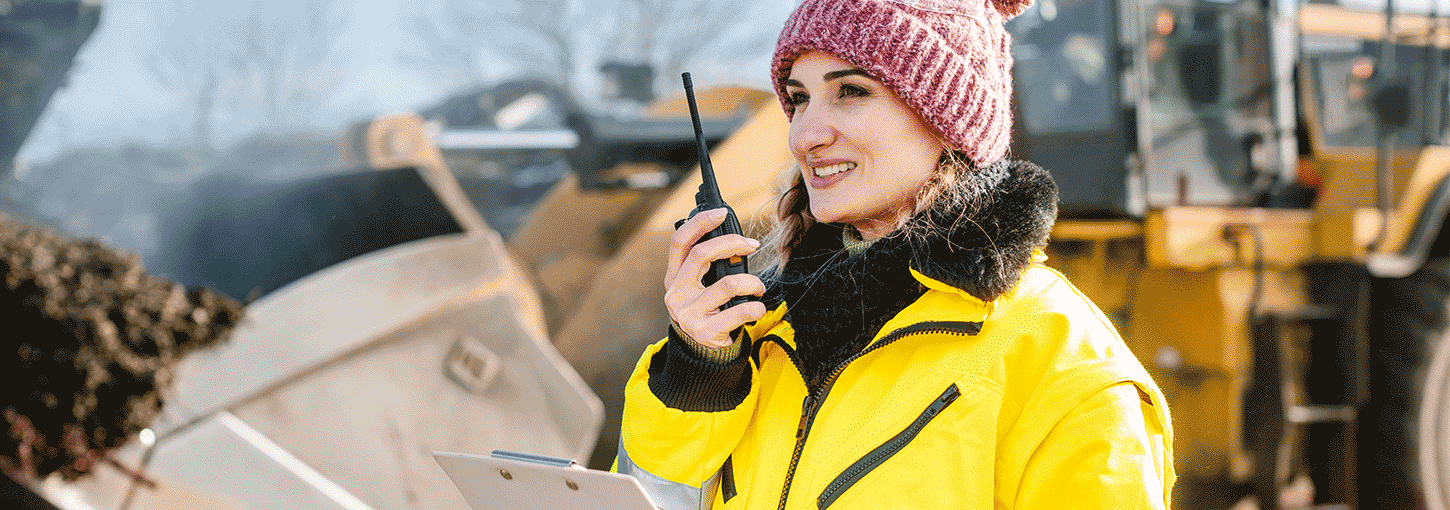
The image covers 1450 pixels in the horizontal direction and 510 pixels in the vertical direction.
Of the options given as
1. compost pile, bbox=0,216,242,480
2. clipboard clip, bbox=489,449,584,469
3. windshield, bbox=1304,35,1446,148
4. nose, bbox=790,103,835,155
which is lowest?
windshield, bbox=1304,35,1446,148

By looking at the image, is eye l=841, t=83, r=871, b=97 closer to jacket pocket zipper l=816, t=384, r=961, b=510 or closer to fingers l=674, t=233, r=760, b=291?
fingers l=674, t=233, r=760, b=291

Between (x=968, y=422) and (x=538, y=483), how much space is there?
1.47 feet

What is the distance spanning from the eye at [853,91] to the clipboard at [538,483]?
53 cm

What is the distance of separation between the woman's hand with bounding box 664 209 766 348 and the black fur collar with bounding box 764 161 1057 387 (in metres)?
0.14

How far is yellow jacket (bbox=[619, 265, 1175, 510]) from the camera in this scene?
3.15 ft

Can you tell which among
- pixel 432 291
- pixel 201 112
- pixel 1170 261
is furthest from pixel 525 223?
pixel 1170 261

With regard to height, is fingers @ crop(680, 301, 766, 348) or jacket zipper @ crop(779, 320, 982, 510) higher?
fingers @ crop(680, 301, 766, 348)

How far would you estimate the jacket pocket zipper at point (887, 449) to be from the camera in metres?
1.01

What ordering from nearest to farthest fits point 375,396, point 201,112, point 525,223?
1. point 375,396
2. point 201,112
3. point 525,223

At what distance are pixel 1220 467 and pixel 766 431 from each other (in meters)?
3.32

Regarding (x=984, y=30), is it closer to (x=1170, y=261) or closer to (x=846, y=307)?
(x=846, y=307)

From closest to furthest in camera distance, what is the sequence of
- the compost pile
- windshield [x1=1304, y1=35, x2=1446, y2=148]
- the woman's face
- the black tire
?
1. the woman's face
2. the compost pile
3. the black tire
4. windshield [x1=1304, y1=35, x2=1446, y2=148]

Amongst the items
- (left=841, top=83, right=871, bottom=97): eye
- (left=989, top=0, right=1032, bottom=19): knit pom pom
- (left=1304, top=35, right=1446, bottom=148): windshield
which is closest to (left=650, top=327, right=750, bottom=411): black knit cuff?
(left=841, top=83, right=871, bottom=97): eye

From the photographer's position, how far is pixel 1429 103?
12.5 ft
